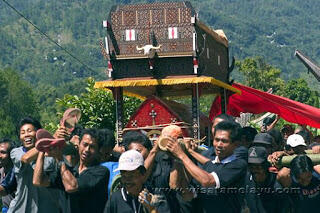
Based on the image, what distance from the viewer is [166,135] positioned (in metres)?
6.92

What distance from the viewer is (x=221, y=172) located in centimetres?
691

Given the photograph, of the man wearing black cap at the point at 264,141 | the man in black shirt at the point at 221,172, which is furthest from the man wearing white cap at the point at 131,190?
the man wearing black cap at the point at 264,141

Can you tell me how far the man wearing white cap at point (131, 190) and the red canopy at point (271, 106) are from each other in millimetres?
9346

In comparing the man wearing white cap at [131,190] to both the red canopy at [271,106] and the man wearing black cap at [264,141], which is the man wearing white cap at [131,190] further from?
the red canopy at [271,106]

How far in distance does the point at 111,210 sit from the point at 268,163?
5.11 feet

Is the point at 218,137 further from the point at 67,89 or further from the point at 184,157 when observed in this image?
the point at 67,89

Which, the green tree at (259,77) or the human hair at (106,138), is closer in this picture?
the human hair at (106,138)

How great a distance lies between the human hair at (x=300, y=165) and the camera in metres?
7.55

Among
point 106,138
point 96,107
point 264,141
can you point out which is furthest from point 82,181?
point 96,107

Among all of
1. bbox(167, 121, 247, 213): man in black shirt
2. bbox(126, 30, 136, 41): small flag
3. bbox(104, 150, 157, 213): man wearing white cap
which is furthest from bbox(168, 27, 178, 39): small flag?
bbox(104, 150, 157, 213): man wearing white cap

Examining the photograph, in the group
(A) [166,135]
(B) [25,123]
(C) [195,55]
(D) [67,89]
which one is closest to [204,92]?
(C) [195,55]

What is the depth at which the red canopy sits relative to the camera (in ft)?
52.9

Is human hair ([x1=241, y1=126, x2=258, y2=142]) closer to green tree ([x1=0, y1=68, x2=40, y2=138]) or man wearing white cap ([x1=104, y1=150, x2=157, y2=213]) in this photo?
man wearing white cap ([x1=104, y1=150, x2=157, y2=213])

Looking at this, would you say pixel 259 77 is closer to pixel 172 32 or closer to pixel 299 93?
pixel 299 93
